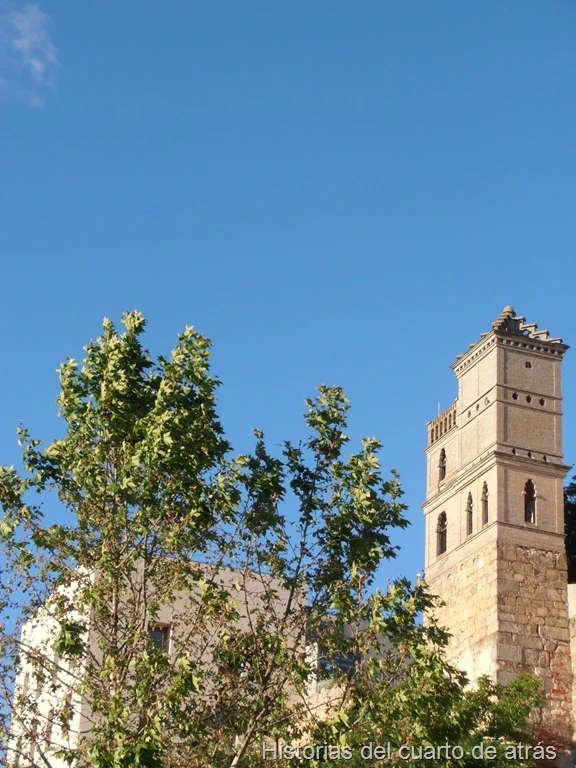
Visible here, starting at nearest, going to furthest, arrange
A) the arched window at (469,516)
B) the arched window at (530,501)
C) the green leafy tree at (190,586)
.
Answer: the green leafy tree at (190,586) < the arched window at (530,501) < the arched window at (469,516)

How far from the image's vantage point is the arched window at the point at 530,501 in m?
23.9

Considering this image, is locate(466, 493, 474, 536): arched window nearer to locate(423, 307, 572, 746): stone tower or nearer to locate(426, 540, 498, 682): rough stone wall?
locate(423, 307, 572, 746): stone tower

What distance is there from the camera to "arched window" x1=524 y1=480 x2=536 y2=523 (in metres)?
23.9

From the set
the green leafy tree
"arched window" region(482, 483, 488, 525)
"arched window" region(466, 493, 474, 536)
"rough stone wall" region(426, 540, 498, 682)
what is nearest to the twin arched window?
"arched window" region(482, 483, 488, 525)

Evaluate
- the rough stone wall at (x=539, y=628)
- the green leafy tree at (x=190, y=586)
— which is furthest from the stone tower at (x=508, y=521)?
the green leafy tree at (x=190, y=586)

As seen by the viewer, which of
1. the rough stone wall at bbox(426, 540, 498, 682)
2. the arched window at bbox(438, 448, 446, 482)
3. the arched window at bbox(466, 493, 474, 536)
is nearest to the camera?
the rough stone wall at bbox(426, 540, 498, 682)

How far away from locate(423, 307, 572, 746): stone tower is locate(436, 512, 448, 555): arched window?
2 cm

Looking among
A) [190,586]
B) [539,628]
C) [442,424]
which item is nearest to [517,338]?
[442,424]

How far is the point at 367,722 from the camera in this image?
1296 centimetres

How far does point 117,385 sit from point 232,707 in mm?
3564

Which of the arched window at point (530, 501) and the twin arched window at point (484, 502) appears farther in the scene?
A: the twin arched window at point (484, 502)

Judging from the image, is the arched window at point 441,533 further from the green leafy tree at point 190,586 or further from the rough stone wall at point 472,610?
the green leafy tree at point 190,586

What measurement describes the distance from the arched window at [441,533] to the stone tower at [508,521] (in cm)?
2

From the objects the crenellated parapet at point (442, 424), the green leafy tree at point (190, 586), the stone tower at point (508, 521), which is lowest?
the green leafy tree at point (190, 586)
